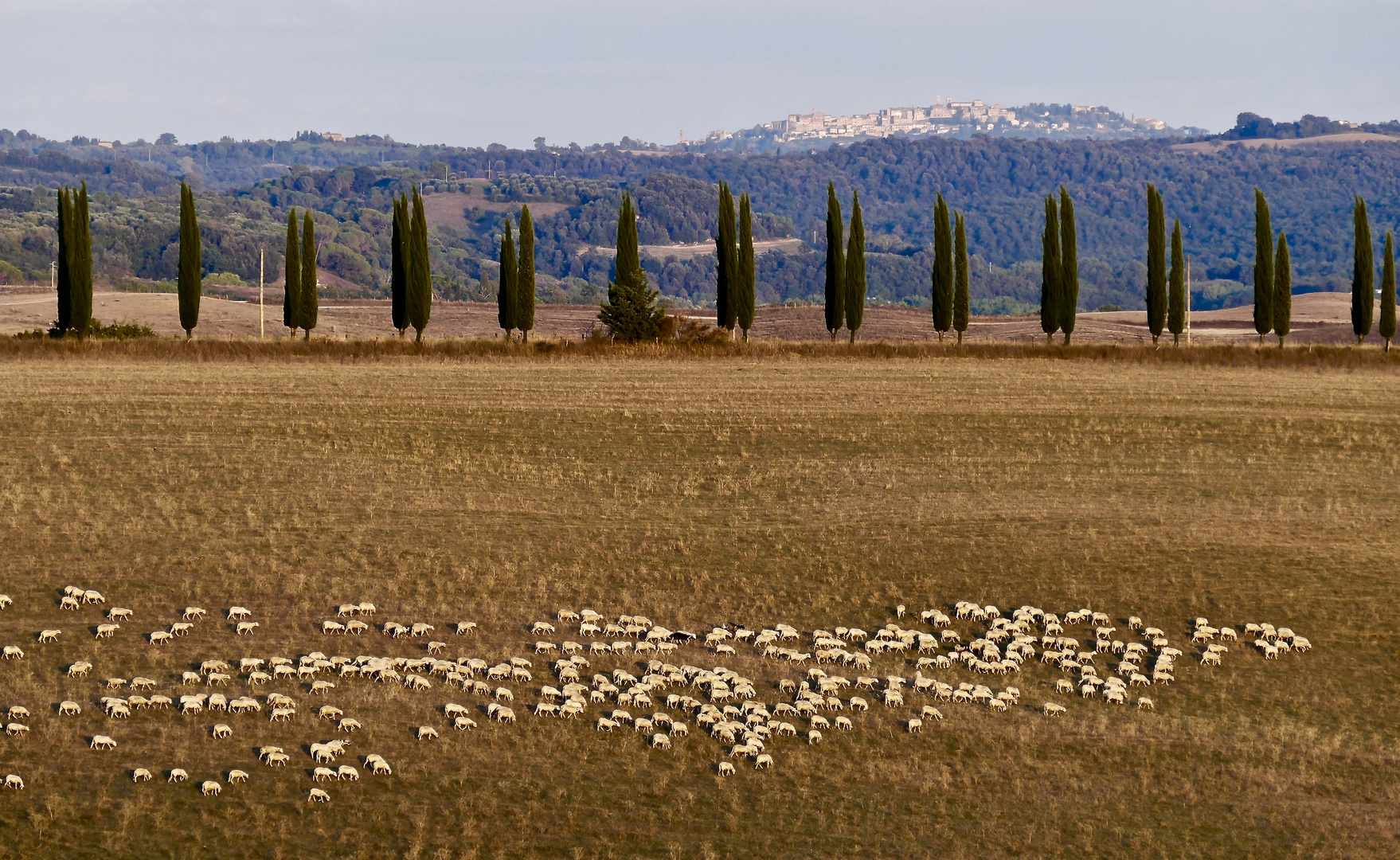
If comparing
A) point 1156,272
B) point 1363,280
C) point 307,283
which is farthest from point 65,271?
point 1363,280

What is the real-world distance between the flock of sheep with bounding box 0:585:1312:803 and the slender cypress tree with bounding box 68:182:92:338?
42930mm

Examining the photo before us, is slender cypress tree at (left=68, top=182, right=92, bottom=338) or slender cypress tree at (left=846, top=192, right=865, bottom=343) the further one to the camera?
slender cypress tree at (left=846, top=192, right=865, bottom=343)

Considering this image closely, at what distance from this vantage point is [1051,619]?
17.5m

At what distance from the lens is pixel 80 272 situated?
57.4m

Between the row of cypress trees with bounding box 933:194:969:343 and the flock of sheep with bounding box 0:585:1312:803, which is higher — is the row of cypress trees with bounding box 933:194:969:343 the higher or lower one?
the higher one

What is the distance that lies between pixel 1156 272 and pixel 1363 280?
8.77 meters

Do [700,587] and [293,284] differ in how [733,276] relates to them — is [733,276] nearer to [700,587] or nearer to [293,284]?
[293,284]

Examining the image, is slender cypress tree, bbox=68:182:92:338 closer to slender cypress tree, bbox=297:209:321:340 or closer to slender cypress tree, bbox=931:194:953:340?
slender cypress tree, bbox=297:209:321:340

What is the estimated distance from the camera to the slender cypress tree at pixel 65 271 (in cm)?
5741

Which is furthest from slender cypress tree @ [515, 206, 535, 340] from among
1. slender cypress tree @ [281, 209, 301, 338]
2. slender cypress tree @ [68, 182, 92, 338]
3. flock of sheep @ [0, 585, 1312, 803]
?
flock of sheep @ [0, 585, 1312, 803]

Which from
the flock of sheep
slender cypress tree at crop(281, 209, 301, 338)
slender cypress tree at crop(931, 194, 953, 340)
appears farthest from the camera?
slender cypress tree at crop(931, 194, 953, 340)

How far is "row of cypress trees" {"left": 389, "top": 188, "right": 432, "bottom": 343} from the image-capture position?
63062mm

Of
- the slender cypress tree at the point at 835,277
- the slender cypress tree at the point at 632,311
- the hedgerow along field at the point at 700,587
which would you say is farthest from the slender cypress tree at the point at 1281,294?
the hedgerow along field at the point at 700,587

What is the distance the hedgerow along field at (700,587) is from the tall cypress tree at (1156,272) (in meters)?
25.7
